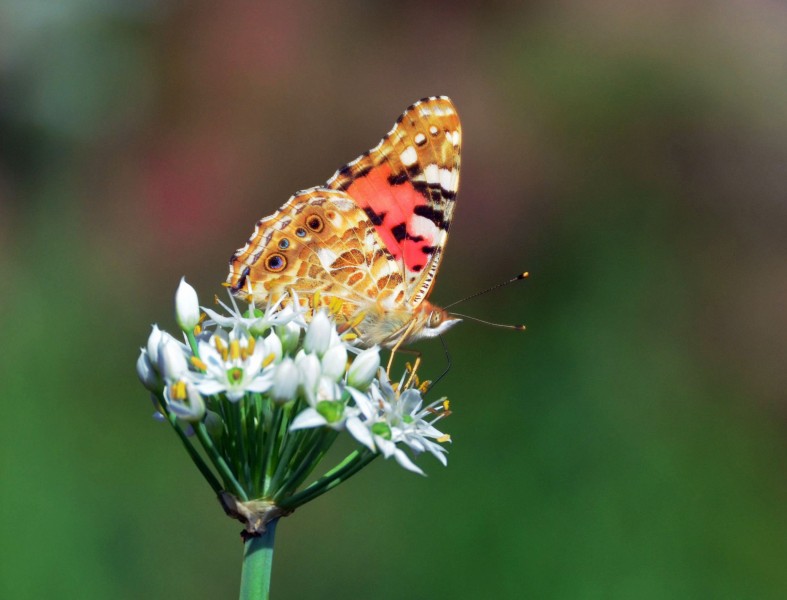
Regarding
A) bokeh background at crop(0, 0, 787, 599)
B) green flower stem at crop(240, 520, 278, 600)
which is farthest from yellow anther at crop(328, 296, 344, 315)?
bokeh background at crop(0, 0, 787, 599)

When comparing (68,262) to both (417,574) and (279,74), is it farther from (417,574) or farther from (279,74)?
(417,574)

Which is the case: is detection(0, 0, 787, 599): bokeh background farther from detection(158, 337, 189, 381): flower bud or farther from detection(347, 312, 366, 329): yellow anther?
detection(158, 337, 189, 381): flower bud

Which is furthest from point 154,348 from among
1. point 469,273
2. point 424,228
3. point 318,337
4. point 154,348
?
point 469,273

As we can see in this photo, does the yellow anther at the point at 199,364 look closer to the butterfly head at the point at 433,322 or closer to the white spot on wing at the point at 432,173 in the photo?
the butterfly head at the point at 433,322

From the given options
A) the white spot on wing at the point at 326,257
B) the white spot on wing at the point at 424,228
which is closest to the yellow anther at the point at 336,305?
the white spot on wing at the point at 326,257

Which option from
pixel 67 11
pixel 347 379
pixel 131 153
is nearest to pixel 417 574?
pixel 347 379

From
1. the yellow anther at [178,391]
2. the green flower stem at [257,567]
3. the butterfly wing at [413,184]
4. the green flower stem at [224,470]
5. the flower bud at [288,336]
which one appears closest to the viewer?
the green flower stem at [257,567]
